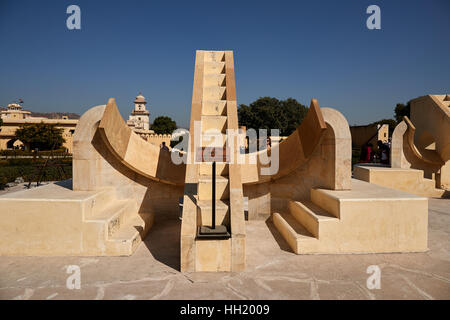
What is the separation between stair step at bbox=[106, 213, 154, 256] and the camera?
14.7 feet

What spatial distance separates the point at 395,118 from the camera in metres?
50.0

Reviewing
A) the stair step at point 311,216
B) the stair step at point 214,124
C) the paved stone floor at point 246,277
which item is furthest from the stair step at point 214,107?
the paved stone floor at point 246,277

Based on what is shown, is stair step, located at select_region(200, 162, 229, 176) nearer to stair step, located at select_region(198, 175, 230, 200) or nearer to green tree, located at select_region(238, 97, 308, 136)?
stair step, located at select_region(198, 175, 230, 200)

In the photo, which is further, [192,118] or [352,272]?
[192,118]

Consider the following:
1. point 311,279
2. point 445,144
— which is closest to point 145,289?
point 311,279

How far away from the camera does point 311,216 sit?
486 centimetres

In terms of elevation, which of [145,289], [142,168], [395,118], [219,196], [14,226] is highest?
[395,118]

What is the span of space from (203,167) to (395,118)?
183ft

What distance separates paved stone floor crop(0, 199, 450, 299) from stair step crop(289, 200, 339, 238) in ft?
1.68

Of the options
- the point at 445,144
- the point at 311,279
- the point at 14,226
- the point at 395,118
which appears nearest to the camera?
the point at 311,279

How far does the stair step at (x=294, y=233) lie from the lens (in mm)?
4523

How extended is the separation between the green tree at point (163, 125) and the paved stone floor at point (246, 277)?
177ft

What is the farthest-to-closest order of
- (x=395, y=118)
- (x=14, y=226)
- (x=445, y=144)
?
1. (x=395, y=118)
2. (x=445, y=144)
3. (x=14, y=226)

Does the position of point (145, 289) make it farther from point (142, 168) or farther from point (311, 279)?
point (142, 168)
